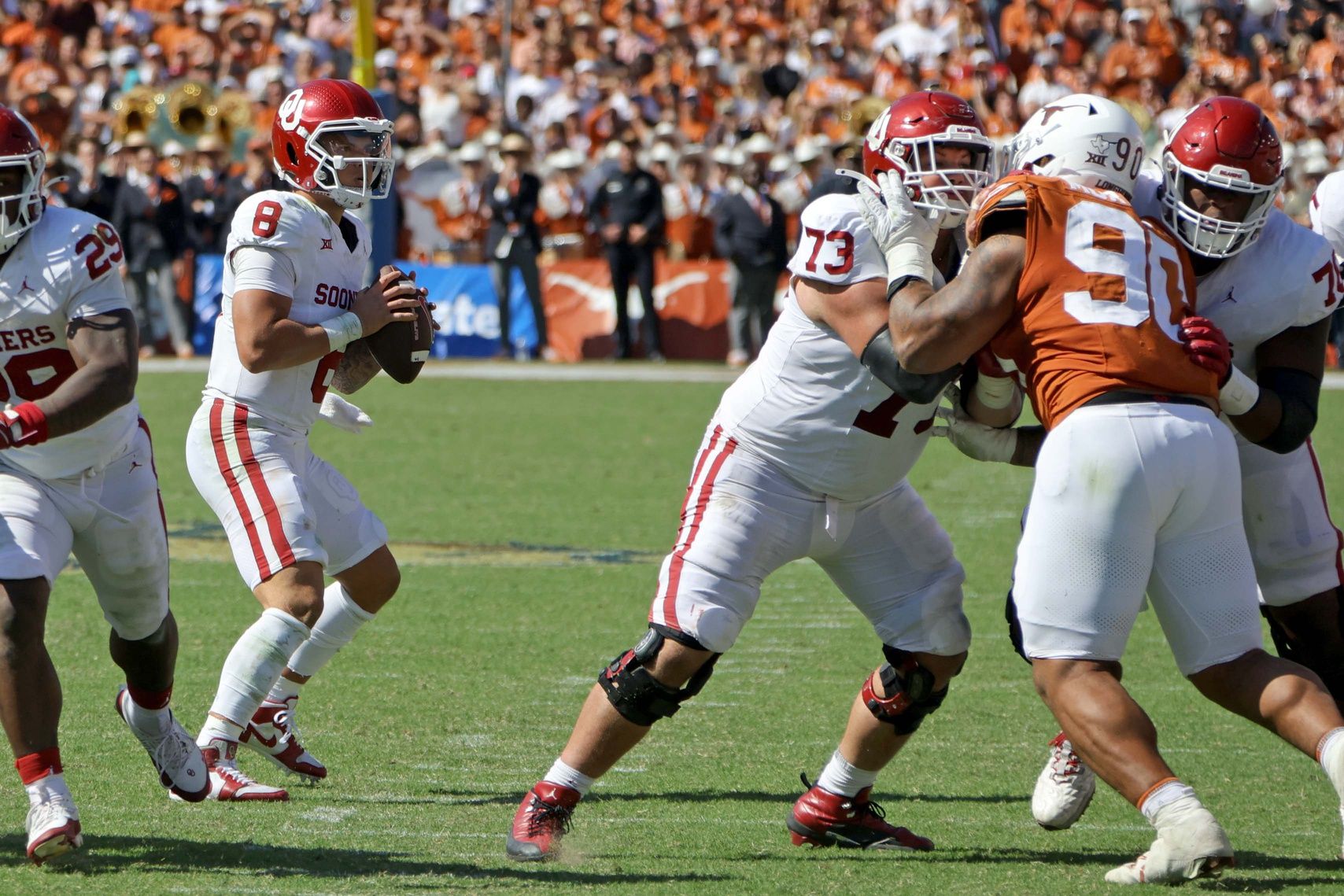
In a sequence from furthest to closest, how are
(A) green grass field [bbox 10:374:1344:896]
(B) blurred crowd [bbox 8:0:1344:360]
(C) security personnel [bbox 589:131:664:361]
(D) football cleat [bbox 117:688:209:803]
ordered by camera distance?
(B) blurred crowd [bbox 8:0:1344:360] < (C) security personnel [bbox 589:131:664:361] < (D) football cleat [bbox 117:688:209:803] < (A) green grass field [bbox 10:374:1344:896]

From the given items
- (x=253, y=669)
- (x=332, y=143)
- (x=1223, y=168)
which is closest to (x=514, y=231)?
(x=332, y=143)

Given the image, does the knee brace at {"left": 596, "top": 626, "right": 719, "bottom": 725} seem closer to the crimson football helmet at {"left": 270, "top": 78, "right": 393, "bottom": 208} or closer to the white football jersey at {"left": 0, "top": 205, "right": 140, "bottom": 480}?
the white football jersey at {"left": 0, "top": 205, "right": 140, "bottom": 480}

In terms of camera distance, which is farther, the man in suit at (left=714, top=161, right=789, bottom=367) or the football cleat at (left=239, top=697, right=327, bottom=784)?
the man in suit at (left=714, top=161, right=789, bottom=367)

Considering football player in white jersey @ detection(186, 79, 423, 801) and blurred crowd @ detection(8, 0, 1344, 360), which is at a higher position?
football player in white jersey @ detection(186, 79, 423, 801)

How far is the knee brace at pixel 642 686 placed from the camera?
13.3 ft

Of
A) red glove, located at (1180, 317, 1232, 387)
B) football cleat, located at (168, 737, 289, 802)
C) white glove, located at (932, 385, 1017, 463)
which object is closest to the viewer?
red glove, located at (1180, 317, 1232, 387)

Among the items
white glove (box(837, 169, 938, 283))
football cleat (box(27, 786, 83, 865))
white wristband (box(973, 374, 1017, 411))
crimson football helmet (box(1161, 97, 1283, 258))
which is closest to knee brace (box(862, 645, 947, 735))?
white wristband (box(973, 374, 1017, 411))

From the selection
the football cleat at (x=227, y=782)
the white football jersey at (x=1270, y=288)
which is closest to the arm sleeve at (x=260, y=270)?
the football cleat at (x=227, y=782)

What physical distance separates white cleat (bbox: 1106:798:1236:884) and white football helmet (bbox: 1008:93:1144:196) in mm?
1394

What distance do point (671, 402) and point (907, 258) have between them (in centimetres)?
997

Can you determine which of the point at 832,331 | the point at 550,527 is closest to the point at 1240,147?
the point at 832,331

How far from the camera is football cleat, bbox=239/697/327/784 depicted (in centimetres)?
477

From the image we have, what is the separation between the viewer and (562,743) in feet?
16.9

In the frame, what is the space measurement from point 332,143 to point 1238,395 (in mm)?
2462
